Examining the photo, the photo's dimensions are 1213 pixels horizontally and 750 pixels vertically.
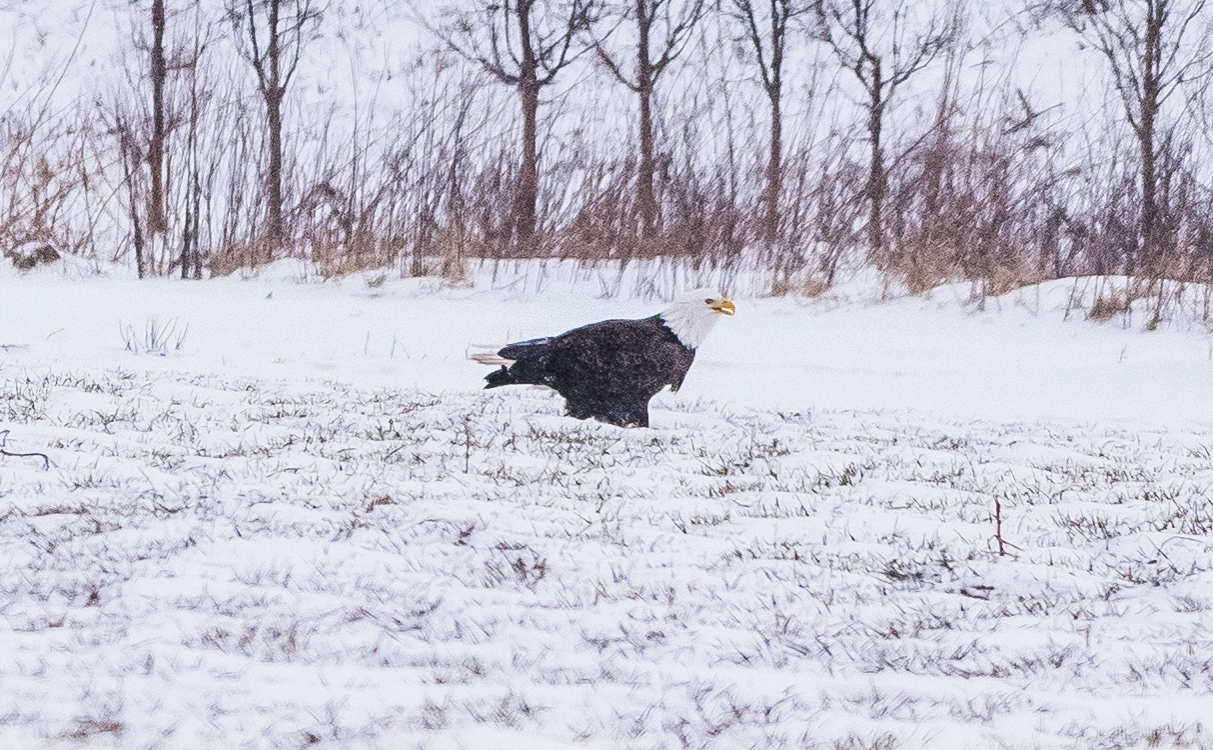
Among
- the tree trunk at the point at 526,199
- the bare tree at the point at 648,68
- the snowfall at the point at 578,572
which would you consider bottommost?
the snowfall at the point at 578,572

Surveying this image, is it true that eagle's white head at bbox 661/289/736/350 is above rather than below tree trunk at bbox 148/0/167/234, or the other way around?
below

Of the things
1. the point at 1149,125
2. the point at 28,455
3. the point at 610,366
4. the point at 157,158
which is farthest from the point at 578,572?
the point at 1149,125

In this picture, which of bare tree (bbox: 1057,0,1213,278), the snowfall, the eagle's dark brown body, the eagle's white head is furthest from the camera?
bare tree (bbox: 1057,0,1213,278)

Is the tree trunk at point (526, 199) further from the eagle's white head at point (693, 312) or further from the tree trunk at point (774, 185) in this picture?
the eagle's white head at point (693, 312)

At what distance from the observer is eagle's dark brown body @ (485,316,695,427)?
5066 mm

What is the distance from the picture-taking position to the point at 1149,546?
3.13 meters

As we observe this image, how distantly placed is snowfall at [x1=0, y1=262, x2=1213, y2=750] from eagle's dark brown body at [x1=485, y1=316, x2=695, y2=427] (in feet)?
0.54

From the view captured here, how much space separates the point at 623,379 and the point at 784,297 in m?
5.27

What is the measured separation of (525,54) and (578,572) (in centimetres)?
955

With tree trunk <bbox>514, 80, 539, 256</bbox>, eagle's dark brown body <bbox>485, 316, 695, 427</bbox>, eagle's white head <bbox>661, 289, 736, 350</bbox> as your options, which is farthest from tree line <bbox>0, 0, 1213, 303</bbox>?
eagle's dark brown body <bbox>485, 316, 695, 427</bbox>

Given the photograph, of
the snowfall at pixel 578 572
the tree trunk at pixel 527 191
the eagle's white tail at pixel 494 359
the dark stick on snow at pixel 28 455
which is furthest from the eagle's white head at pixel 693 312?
the tree trunk at pixel 527 191

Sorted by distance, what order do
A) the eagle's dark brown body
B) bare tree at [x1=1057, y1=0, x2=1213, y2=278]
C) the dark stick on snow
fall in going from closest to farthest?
the dark stick on snow
the eagle's dark brown body
bare tree at [x1=1057, y1=0, x2=1213, y2=278]

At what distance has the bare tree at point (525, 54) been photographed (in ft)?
35.6

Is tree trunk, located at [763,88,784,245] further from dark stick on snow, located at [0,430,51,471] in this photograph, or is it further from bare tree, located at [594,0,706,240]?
dark stick on snow, located at [0,430,51,471]
